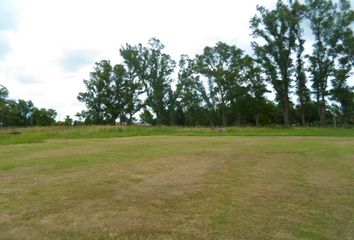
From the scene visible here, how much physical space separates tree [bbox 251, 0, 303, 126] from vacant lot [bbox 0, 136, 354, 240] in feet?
108

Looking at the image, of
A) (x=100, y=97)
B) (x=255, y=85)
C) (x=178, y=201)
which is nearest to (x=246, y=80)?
(x=255, y=85)

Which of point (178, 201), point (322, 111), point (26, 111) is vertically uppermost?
point (26, 111)

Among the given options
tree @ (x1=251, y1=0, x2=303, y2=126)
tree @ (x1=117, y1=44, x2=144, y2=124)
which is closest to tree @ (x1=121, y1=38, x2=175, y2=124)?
tree @ (x1=117, y1=44, x2=144, y2=124)

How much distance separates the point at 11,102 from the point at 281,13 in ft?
173

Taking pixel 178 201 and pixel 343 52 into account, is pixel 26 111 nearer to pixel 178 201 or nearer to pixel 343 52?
pixel 343 52

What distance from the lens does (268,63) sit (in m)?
41.3

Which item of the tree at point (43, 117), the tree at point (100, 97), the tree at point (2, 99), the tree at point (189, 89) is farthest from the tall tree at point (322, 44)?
the tree at point (43, 117)

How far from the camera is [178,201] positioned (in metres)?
5.53

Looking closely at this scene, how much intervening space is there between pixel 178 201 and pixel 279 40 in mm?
37880

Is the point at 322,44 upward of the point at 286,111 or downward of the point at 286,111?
upward

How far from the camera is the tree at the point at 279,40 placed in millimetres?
40062

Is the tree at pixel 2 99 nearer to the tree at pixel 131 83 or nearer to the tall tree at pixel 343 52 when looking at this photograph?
the tree at pixel 131 83

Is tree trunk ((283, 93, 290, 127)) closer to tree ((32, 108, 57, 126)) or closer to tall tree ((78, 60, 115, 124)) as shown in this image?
tall tree ((78, 60, 115, 124))

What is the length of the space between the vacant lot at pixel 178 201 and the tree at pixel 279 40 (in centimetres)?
3287
